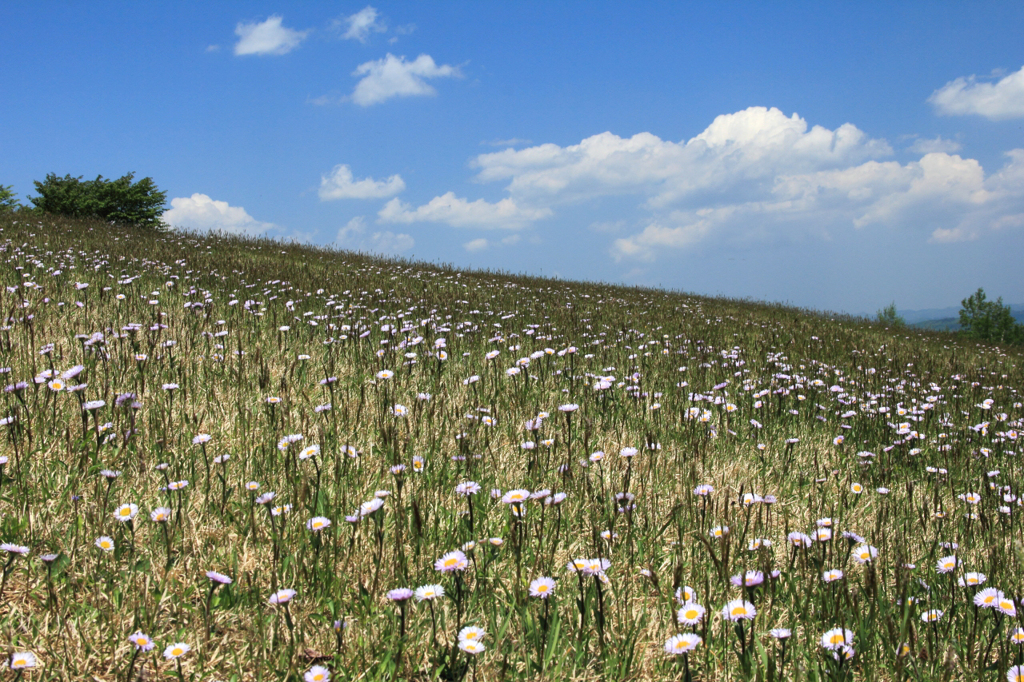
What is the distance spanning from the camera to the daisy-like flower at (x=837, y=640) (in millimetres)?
1757

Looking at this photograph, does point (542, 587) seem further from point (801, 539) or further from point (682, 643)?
point (801, 539)

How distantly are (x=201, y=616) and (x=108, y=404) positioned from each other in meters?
1.78

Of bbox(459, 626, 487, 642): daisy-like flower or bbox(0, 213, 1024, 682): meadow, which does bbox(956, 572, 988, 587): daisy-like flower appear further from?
bbox(459, 626, 487, 642): daisy-like flower

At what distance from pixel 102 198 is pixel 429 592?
3098 cm

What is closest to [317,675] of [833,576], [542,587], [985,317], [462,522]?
[542,587]

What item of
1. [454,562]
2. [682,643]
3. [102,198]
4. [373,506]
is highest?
[102,198]

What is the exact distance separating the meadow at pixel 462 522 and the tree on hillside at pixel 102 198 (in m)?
23.7

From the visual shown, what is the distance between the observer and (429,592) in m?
1.76

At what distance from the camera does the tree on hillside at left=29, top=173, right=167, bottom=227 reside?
84.2 feet

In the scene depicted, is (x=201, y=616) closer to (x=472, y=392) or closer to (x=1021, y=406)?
(x=472, y=392)

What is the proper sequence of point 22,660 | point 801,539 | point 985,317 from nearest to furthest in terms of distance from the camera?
point 22,660 → point 801,539 → point 985,317

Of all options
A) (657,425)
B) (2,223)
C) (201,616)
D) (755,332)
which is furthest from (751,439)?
(2,223)

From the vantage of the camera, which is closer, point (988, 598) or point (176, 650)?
point (176, 650)

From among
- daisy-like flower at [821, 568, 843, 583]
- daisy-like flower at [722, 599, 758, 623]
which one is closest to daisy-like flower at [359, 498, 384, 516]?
daisy-like flower at [722, 599, 758, 623]
